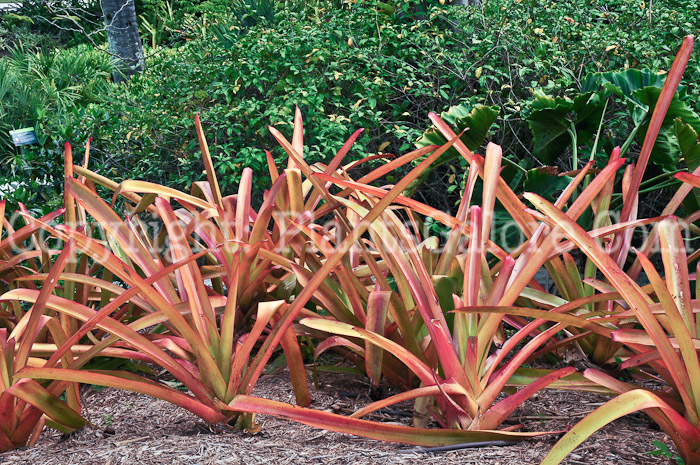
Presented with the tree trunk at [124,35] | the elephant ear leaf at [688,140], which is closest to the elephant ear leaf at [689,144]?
the elephant ear leaf at [688,140]

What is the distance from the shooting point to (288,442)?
155 centimetres

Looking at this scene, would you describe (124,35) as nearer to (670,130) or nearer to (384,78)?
(384,78)

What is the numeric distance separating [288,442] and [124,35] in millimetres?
6847

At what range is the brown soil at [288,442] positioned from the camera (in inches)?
55.9

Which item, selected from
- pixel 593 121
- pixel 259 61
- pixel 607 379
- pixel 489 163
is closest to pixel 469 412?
pixel 607 379

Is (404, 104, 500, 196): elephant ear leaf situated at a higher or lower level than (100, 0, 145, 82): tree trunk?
lower

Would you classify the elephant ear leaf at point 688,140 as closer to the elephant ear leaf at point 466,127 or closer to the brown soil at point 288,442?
the elephant ear leaf at point 466,127

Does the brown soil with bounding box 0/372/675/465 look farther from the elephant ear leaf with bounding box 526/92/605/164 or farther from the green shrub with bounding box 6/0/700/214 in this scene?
the green shrub with bounding box 6/0/700/214

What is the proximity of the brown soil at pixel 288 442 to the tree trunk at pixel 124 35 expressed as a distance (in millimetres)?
6162

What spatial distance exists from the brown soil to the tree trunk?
6.16 metres

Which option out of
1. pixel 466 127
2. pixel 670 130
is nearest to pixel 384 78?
pixel 466 127

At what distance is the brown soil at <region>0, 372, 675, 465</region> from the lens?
1.42 meters

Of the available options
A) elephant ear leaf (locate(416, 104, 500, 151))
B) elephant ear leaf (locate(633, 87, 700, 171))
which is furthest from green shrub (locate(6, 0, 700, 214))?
elephant ear leaf (locate(633, 87, 700, 171))

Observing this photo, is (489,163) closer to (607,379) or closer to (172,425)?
(607,379)
